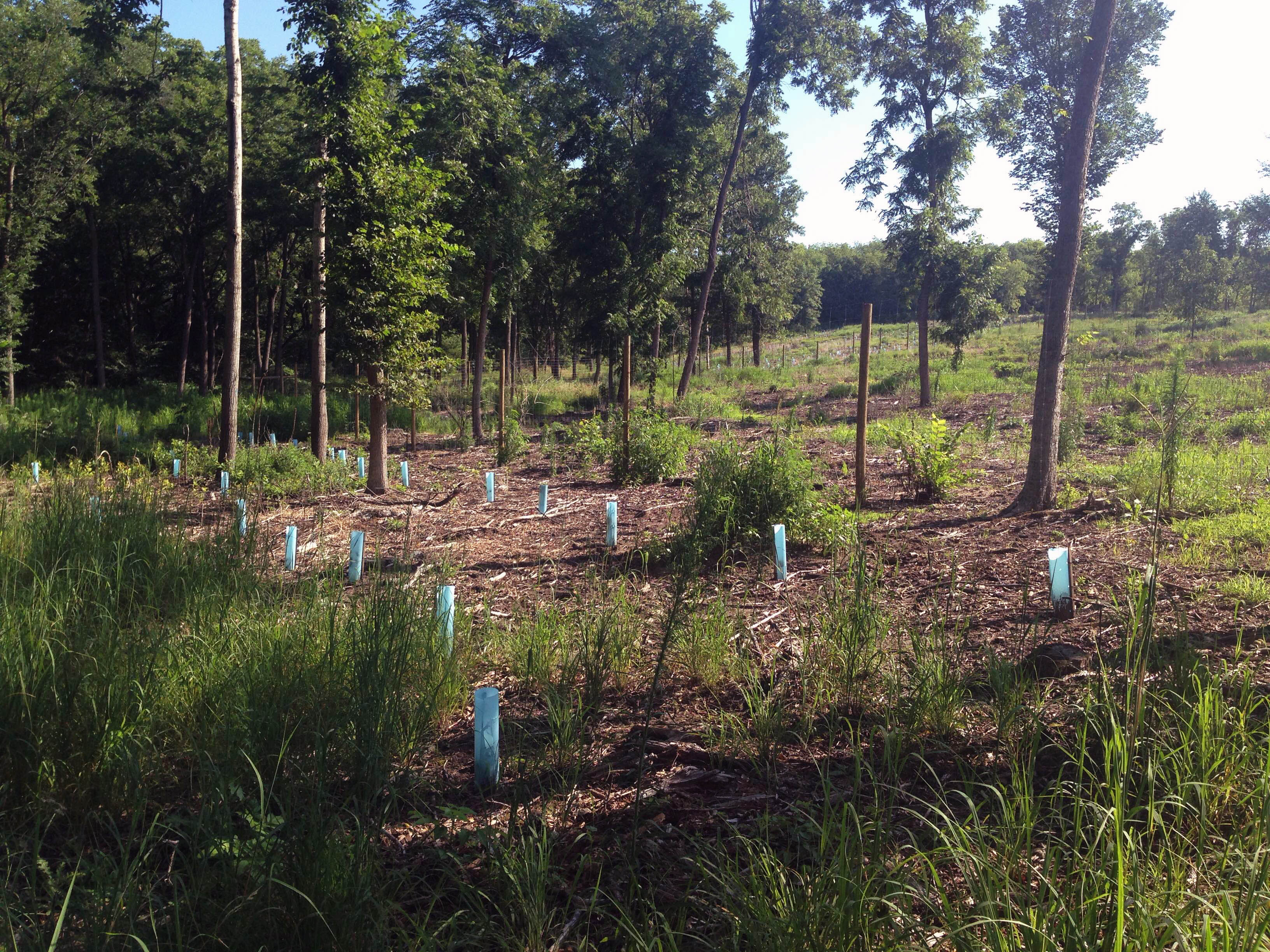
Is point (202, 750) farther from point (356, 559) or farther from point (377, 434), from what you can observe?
point (377, 434)

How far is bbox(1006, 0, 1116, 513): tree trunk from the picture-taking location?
663cm

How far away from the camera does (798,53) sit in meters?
20.3

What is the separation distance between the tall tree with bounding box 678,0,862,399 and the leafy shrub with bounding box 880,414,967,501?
13.4 metres

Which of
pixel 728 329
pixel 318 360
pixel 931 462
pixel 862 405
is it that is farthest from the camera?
pixel 728 329

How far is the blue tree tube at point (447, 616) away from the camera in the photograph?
144 inches

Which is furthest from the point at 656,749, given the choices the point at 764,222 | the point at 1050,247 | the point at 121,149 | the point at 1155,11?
the point at 764,222

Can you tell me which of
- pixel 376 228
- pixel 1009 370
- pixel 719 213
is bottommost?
pixel 1009 370

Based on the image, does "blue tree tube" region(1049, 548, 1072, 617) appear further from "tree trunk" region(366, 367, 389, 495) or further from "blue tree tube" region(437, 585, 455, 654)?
"tree trunk" region(366, 367, 389, 495)

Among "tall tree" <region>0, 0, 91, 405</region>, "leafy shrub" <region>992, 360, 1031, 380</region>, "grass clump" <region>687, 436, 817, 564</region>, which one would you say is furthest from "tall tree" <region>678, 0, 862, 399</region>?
"tall tree" <region>0, 0, 91, 405</region>

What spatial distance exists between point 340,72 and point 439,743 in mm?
9932

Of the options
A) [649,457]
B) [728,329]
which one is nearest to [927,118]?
[649,457]

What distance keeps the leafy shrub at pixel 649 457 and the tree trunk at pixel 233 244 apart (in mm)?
5950

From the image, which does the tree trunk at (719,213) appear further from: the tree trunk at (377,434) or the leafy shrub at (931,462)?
the leafy shrub at (931,462)

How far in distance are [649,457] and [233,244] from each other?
714cm
